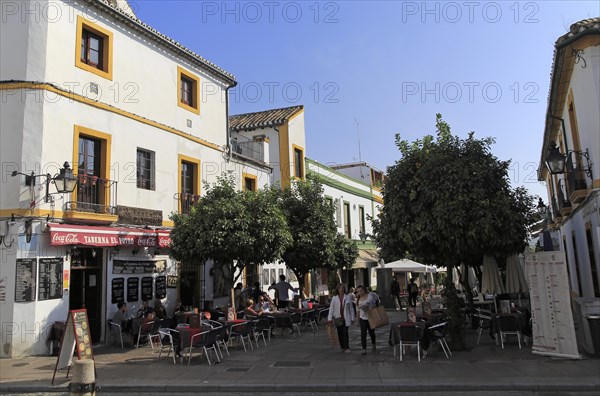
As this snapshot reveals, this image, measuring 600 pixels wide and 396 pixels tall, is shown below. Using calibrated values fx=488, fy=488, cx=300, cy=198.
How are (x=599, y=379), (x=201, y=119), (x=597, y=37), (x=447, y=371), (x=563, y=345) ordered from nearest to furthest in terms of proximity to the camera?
(x=599, y=379), (x=447, y=371), (x=563, y=345), (x=597, y=37), (x=201, y=119)

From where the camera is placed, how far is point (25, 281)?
1155 cm

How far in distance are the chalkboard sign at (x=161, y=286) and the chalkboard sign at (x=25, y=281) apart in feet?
13.7

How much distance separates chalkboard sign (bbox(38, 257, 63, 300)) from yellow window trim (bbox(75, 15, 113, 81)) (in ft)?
17.6

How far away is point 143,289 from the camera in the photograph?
48.5 feet

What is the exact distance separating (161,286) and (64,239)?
14.0 ft

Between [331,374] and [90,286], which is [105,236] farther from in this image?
[331,374]

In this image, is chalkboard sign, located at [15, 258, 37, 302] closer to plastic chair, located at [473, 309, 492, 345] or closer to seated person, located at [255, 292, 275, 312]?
seated person, located at [255, 292, 275, 312]

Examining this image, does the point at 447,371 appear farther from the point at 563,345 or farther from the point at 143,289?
the point at 143,289

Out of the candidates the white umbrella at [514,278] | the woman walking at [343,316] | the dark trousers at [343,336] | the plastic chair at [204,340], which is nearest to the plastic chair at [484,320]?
the white umbrella at [514,278]

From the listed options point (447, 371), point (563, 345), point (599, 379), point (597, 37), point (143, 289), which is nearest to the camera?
point (599, 379)

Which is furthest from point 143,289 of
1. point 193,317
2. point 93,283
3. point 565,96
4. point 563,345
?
point 565,96

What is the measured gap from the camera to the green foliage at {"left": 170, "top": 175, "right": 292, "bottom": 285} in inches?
508

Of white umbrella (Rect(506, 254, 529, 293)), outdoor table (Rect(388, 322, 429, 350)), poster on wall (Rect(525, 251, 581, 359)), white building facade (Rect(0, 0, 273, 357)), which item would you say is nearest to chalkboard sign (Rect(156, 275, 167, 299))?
white building facade (Rect(0, 0, 273, 357))

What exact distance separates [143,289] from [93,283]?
5.40 feet
